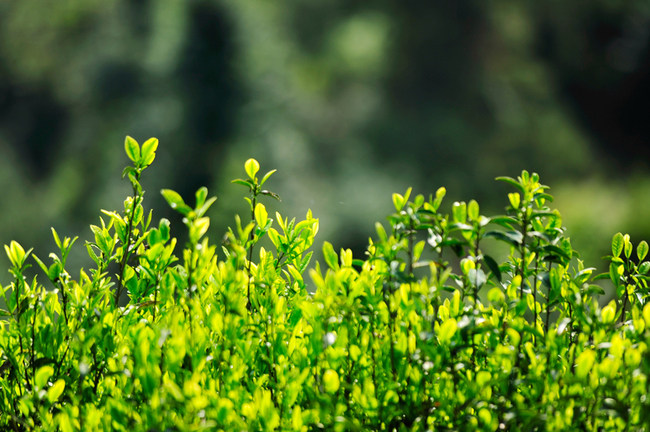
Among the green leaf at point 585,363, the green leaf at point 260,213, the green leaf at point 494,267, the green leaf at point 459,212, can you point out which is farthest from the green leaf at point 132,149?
the green leaf at point 585,363

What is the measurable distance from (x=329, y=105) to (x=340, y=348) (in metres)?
7.63

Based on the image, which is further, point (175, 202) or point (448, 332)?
point (448, 332)

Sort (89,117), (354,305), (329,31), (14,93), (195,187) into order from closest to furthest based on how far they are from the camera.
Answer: (354,305) → (195,187) → (89,117) → (14,93) → (329,31)

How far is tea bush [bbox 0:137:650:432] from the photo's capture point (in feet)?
4.21

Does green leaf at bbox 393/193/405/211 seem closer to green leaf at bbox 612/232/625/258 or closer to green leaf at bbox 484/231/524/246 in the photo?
green leaf at bbox 484/231/524/246

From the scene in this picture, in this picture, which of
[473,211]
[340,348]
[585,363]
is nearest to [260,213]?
[340,348]

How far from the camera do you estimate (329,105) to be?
8.77 m

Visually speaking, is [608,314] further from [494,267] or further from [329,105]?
[329,105]

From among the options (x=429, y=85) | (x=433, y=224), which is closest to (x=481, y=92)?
(x=429, y=85)

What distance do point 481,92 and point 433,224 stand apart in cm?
814

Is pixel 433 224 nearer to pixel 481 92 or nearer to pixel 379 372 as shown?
pixel 379 372

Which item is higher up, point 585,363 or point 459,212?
point 459,212

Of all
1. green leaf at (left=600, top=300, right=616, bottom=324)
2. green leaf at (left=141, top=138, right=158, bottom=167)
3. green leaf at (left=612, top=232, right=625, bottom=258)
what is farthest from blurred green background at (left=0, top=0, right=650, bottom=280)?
green leaf at (left=600, top=300, right=616, bottom=324)

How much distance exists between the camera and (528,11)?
10219 millimetres
